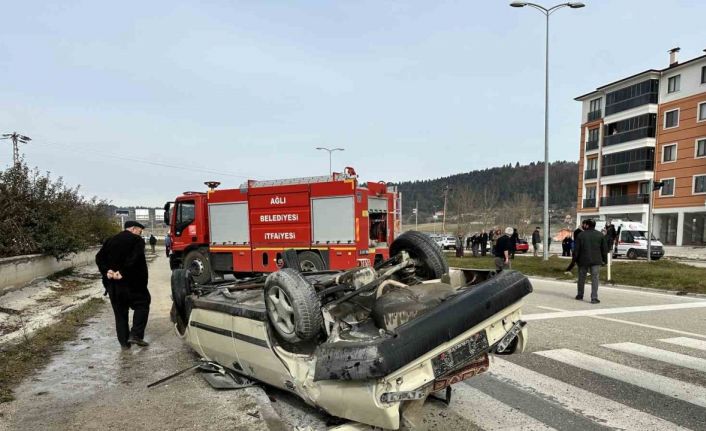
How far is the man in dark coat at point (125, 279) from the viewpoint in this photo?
5.93m

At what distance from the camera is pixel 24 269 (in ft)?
36.7

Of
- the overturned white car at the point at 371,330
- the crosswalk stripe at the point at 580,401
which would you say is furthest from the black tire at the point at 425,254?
the crosswalk stripe at the point at 580,401

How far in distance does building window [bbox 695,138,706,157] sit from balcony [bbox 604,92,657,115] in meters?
5.83

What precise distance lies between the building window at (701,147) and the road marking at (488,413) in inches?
1677

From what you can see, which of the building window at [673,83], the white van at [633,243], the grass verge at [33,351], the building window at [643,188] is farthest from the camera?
the building window at [643,188]

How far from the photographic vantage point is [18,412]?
3932 mm

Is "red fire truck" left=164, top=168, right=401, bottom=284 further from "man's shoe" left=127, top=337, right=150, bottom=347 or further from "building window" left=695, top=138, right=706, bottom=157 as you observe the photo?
"building window" left=695, top=138, right=706, bottom=157

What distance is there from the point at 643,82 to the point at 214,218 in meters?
42.2

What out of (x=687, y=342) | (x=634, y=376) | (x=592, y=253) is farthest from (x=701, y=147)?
(x=634, y=376)

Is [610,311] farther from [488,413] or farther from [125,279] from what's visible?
[125,279]

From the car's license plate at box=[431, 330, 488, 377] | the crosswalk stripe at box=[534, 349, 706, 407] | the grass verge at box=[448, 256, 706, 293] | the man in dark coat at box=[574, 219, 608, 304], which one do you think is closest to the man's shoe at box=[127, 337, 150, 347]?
the car's license plate at box=[431, 330, 488, 377]

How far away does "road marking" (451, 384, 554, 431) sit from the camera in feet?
11.7

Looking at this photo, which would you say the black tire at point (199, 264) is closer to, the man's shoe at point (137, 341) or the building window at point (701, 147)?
the man's shoe at point (137, 341)

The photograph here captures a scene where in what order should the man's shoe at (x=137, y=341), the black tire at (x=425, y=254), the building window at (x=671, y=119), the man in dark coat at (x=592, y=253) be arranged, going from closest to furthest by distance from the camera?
1. the black tire at (x=425, y=254)
2. the man's shoe at (x=137, y=341)
3. the man in dark coat at (x=592, y=253)
4. the building window at (x=671, y=119)
